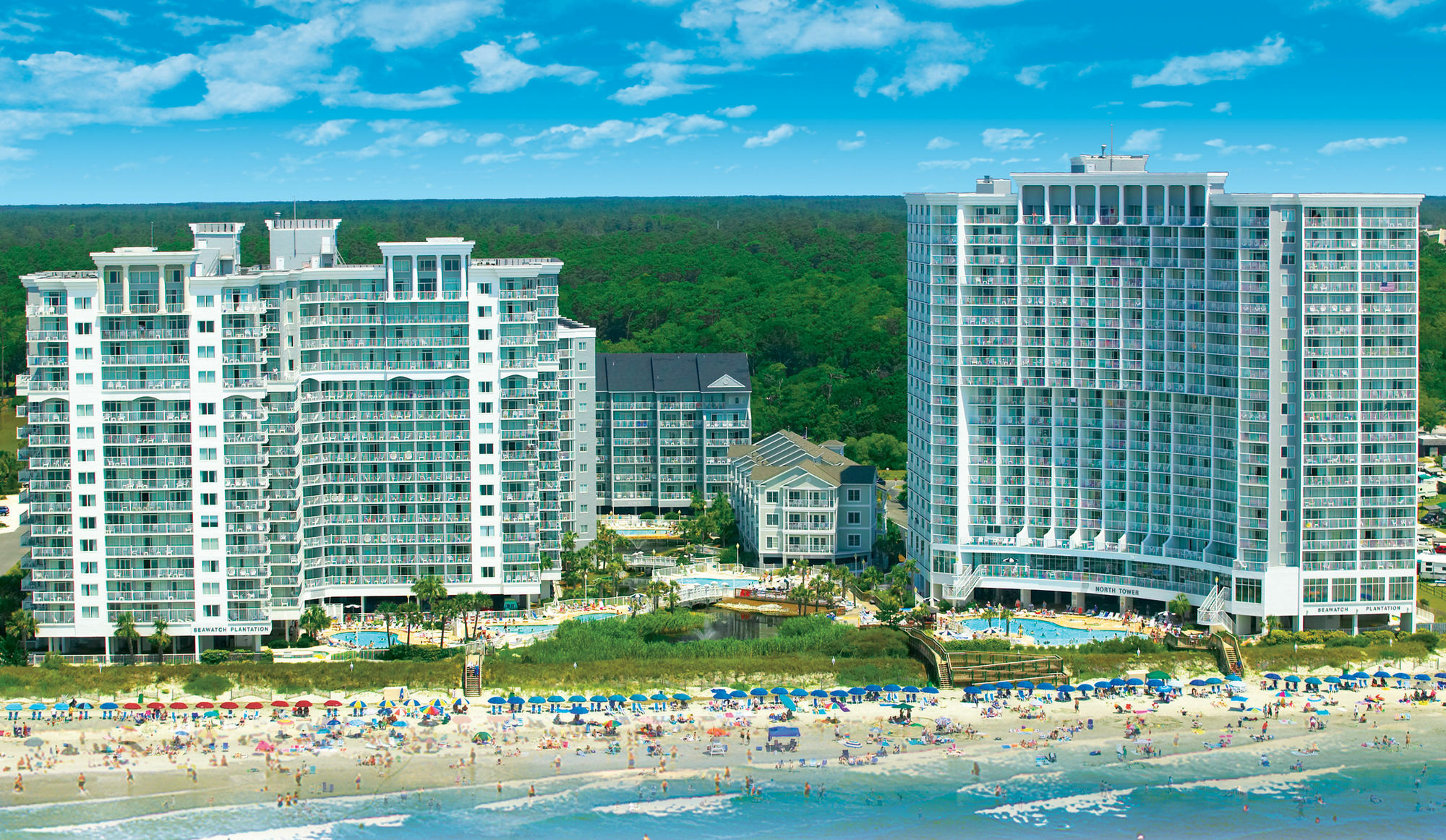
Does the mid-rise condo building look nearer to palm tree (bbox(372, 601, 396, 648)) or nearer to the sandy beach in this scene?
palm tree (bbox(372, 601, 396, 648))

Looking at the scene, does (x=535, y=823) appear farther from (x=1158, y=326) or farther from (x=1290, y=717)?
(x=1158, y=326)

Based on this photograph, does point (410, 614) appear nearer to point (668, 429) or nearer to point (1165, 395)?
point (668, 429)

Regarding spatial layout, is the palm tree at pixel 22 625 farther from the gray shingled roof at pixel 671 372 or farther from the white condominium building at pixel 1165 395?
the gray shingled roof at pixel 671 372

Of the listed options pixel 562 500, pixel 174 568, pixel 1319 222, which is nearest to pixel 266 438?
pixel 174 568

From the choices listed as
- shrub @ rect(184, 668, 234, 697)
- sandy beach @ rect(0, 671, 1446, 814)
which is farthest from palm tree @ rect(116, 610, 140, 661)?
sandy beach @ rect(0, 671, 1446, 814)

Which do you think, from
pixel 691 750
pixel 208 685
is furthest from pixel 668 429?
pixel 691 750

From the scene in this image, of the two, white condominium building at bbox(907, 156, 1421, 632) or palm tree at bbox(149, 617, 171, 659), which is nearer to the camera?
palm tree at bbox(149, 617, 171, 659)

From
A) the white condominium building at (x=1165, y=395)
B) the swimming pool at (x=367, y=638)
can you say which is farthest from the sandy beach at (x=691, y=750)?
the white condominium building at (x=1165, y=395)
